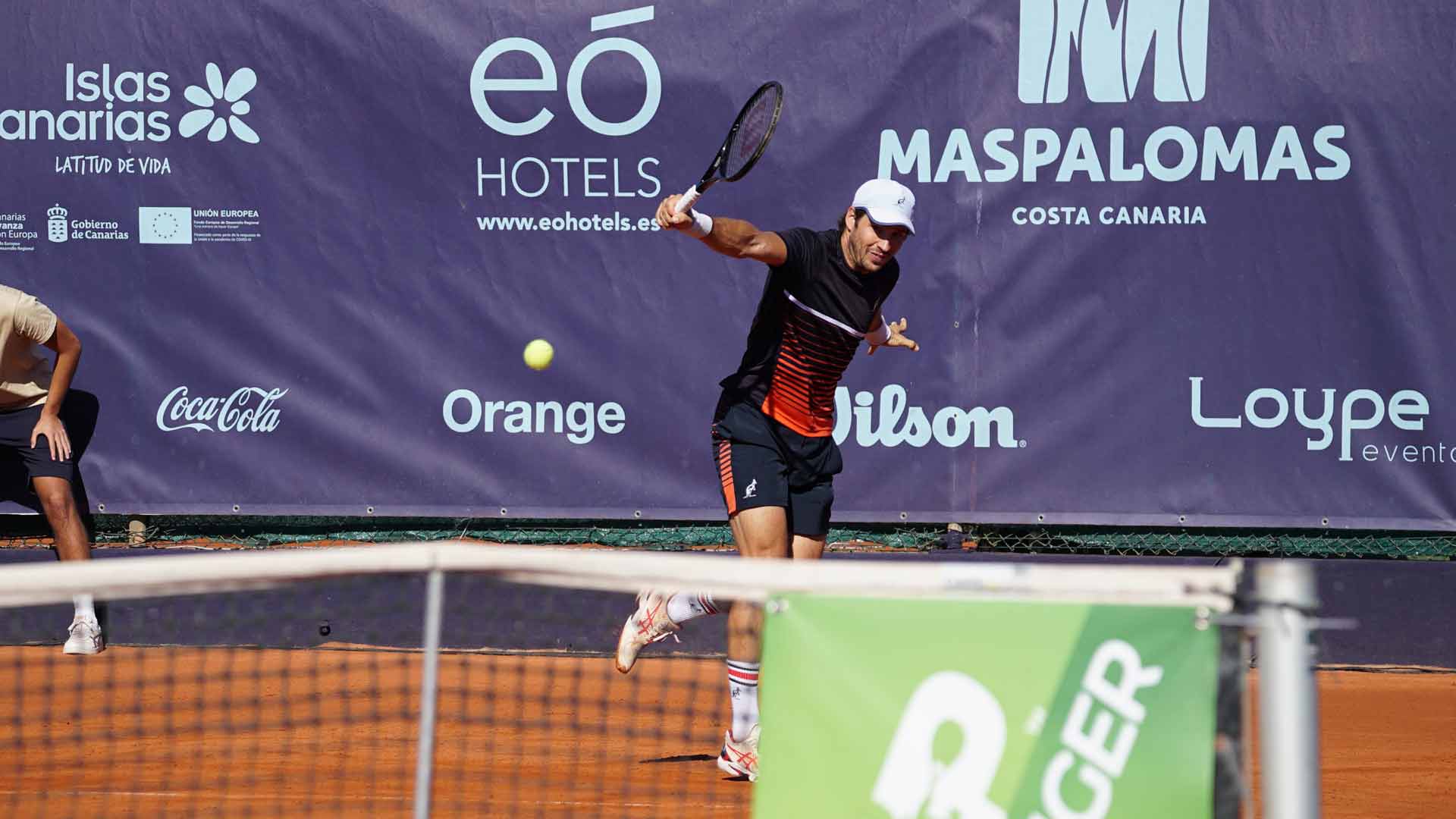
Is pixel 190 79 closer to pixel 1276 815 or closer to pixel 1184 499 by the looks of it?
pixel 1184 499

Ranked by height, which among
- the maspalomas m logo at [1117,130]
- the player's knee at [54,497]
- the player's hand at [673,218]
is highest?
the maspalomas m logo at [1117,130]

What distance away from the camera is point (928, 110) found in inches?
233

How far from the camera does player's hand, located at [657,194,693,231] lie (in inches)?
148

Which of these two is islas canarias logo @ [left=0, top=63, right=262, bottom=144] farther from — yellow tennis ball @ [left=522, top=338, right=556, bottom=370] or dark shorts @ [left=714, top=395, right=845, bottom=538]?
dark shorts @ [left=714, top=395, right=845, bottom=538]

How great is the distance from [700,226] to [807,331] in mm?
597

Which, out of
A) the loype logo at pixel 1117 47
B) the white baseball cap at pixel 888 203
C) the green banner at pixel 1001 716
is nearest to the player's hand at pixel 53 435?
the white baseball cap at pixel 888 203

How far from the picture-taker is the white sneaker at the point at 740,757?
13.5 feet

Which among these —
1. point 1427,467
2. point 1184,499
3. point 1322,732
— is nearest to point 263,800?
point 1322,732

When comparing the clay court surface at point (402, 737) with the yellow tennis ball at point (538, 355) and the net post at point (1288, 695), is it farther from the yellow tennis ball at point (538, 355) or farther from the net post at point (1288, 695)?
the net post at point (1288, 695)

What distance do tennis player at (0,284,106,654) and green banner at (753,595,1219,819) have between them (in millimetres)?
4666

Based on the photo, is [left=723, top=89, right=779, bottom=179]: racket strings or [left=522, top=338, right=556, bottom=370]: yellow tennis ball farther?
[left=522, top=338, right=556, bottom=370]: yellow tennis ball

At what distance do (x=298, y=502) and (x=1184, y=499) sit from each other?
3469 mm

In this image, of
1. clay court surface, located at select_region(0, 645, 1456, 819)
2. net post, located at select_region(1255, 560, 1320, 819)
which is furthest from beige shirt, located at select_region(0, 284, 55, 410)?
net post, located at select_region(1255, 560, 1320, 819)

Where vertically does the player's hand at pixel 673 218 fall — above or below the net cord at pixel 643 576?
above
